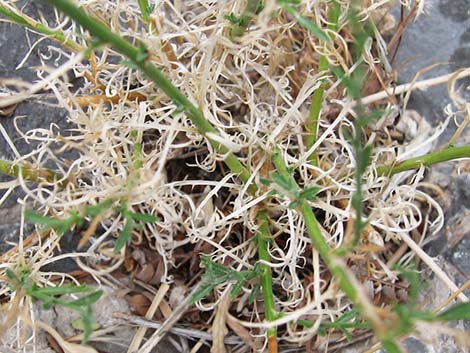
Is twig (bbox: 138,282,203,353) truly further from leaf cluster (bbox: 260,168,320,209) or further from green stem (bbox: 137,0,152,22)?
green stem (bbox: 137,0,152,22)

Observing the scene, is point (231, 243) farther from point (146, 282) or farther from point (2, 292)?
point (2, 292)

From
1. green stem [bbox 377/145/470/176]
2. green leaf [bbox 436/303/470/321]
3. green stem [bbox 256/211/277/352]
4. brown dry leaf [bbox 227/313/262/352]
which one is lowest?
brown dry leaf [bbox 227/313/262/352]

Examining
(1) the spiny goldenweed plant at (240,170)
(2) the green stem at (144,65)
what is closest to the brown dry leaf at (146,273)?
(1) the spiny goldenweed plant at (240,170)

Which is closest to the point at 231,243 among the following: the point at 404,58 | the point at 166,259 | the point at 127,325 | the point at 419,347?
the point at 166,259

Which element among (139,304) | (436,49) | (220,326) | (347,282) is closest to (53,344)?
(139,304)

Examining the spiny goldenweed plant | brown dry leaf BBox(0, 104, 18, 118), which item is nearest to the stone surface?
the spiny goldenweed plant

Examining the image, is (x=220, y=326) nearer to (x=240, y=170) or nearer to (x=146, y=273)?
(x=146, y=273)

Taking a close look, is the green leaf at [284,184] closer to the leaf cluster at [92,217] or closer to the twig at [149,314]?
the leaf cluster at [92,217]
